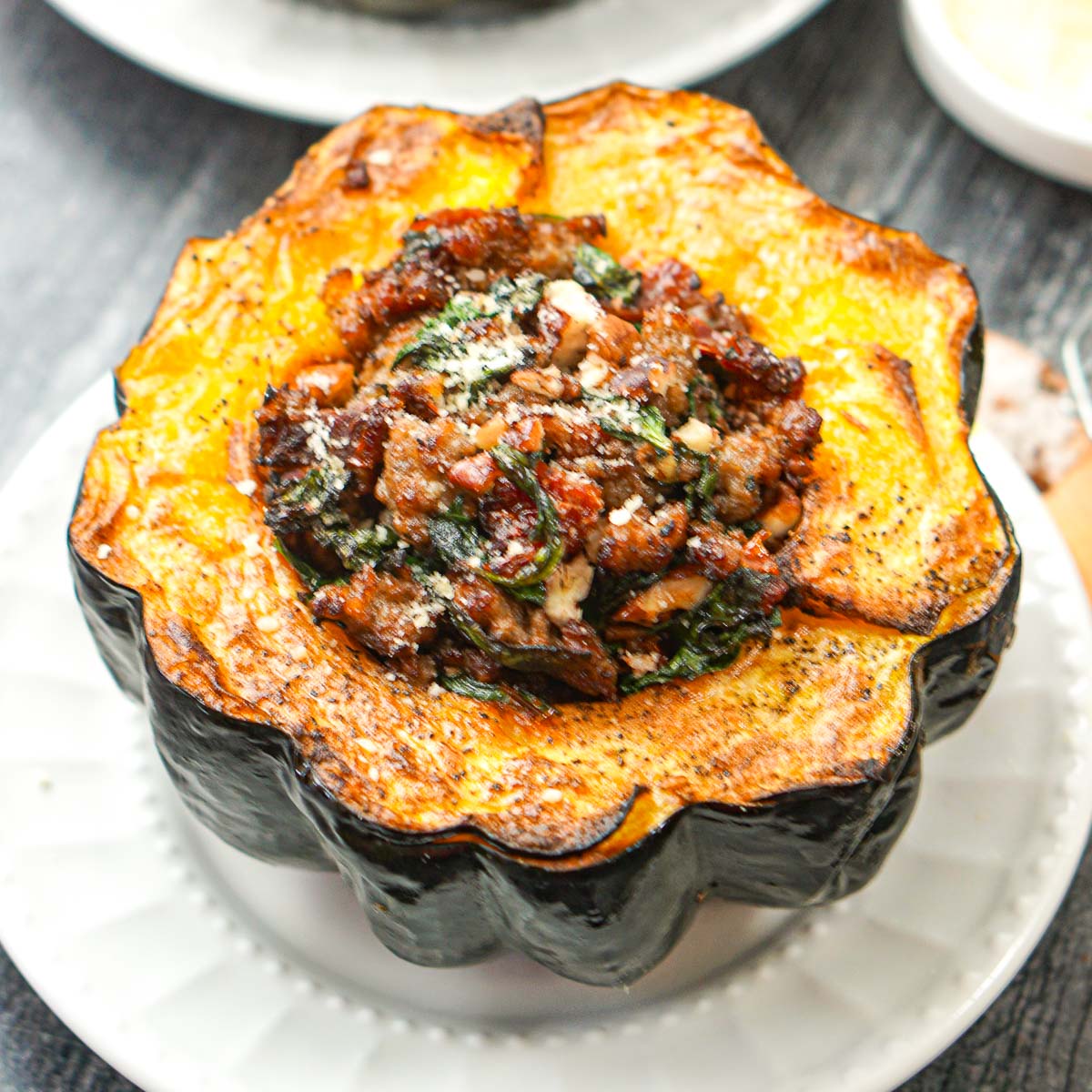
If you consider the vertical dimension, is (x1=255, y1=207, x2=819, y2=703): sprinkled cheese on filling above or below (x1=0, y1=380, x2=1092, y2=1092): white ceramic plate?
above

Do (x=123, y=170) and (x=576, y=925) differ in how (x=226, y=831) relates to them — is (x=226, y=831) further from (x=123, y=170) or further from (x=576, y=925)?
(x=123, y=170)

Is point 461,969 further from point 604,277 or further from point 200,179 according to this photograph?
point 200,179

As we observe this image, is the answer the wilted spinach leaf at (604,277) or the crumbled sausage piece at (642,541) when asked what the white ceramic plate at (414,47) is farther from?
the crumbled sausage piece at (642,541)

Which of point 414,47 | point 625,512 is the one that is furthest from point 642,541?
point 414,47

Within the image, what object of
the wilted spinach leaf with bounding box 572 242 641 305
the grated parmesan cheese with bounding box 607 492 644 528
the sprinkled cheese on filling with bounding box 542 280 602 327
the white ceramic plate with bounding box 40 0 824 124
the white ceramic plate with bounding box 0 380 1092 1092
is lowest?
the white ceramic plate with bounding box 0 380 1092 1092

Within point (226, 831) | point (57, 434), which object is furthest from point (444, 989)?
point (57, 434)

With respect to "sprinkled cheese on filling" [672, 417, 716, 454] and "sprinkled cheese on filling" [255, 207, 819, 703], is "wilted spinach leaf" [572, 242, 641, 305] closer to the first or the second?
A: "sprinkled cheese on filling" [255, 207, 819, 703]

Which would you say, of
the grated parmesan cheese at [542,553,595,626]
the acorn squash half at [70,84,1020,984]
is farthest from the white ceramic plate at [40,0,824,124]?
the grated parmesan cheese at [542,553,595,626]

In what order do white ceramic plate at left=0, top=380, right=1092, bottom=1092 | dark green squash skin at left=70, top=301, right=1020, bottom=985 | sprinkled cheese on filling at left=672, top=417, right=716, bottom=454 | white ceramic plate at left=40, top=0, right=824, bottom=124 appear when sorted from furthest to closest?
white ceramic plate at left=40, top=0, right=824, bottom=124
white ceramic plate at left=0, top=380, right=1092, bottom=1092
sprinkled cheese on filling at left=672, top=417, right=716, bottom=454
dark green squash skin at left=70, top=301, right=1020, bottom=985
